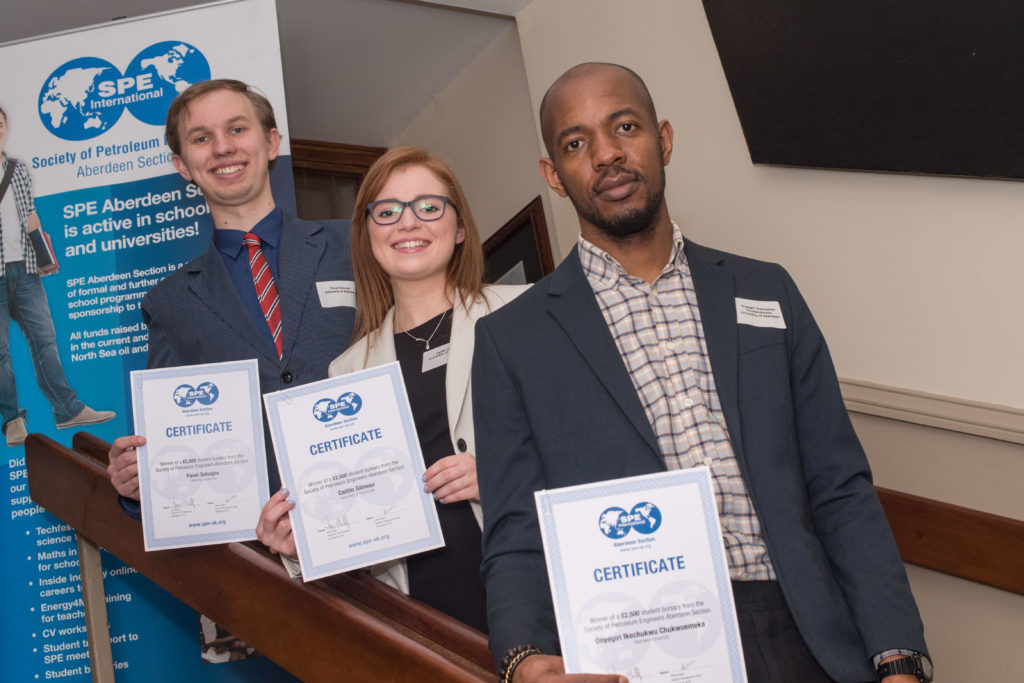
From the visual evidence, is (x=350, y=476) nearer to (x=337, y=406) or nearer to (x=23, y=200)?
(x=337, y=406)

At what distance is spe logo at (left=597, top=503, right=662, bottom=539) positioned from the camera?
1.34m

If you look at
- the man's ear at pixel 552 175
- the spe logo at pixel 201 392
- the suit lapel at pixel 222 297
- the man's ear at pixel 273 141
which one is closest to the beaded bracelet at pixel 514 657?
the man's ear at pixel 552 175

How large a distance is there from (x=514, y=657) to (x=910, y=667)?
597 mm

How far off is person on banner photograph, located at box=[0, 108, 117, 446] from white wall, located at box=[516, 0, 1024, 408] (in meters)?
2.34

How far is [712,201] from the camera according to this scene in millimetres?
3428

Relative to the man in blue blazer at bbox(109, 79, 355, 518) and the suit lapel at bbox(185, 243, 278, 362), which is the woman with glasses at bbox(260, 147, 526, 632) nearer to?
the man in blue blazer at bbox(109, 79, 355, 518)

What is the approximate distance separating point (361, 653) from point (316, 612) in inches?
6.3

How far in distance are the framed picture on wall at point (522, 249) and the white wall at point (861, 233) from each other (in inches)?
48.9

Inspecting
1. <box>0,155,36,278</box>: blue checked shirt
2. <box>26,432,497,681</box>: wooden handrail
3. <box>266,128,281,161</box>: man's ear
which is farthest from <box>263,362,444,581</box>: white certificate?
<box>0,155,36,278</box>: blue checked shirt

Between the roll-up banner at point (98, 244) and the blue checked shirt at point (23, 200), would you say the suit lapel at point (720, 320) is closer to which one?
the roll-up banner at point (98, 244)

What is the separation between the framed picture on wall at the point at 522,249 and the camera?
4961 mm

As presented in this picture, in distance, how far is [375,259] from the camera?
2367 mm

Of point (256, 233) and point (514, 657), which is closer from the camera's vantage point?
point (514, 657)

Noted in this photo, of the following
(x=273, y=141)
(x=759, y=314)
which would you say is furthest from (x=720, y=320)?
(x=273, y=141)
